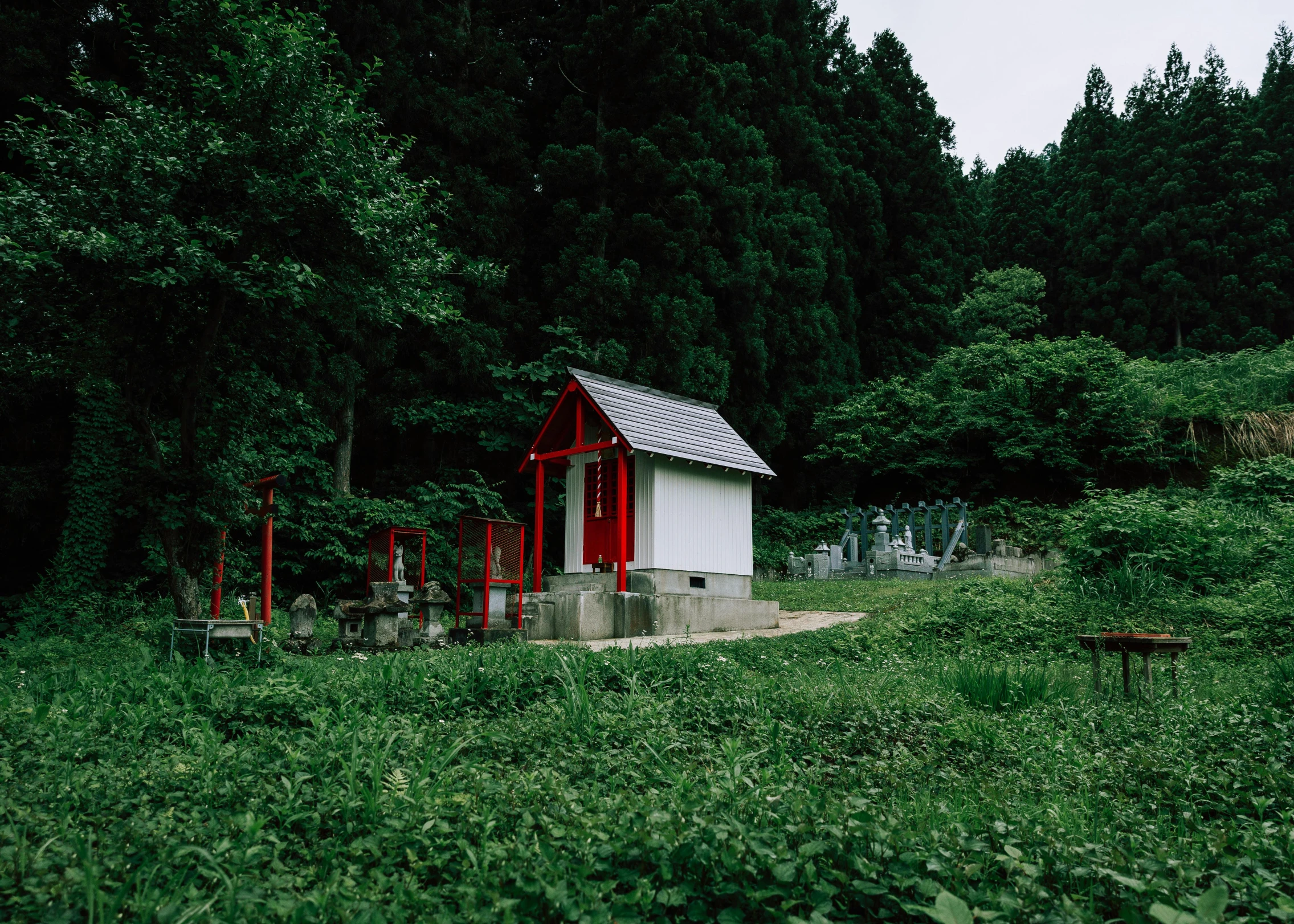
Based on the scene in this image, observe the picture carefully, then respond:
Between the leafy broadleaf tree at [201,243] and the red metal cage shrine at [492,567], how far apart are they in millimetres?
3510

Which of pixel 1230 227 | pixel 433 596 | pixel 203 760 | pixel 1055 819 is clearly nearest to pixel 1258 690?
pixel 1055 819

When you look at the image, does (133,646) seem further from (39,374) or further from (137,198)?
(137,198)

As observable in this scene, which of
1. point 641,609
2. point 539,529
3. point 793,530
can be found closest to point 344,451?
point 539,529

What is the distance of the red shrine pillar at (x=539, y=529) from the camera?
1375 centimetres

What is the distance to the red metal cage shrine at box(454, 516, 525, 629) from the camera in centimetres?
1247

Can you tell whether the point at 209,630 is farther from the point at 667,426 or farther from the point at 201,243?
the point at 667,426

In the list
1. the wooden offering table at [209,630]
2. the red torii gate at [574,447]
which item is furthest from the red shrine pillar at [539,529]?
the wooden offering table at [209,630]

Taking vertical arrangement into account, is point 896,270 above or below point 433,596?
above

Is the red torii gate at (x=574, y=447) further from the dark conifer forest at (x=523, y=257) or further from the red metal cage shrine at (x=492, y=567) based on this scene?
the dark conifer forest at (x=523, y=257)

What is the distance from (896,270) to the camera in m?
29.8

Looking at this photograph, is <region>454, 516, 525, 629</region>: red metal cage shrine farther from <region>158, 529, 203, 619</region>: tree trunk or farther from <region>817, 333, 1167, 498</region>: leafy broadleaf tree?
<region>817, 333, 1167, 498</region>: leafy broadleaf tree

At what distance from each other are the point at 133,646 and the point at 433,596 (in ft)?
12.0

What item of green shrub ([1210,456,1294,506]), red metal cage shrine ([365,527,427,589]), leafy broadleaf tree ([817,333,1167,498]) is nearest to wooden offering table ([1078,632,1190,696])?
red metal cage shrine ([365,527,427,589])

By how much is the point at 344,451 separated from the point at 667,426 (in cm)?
755
